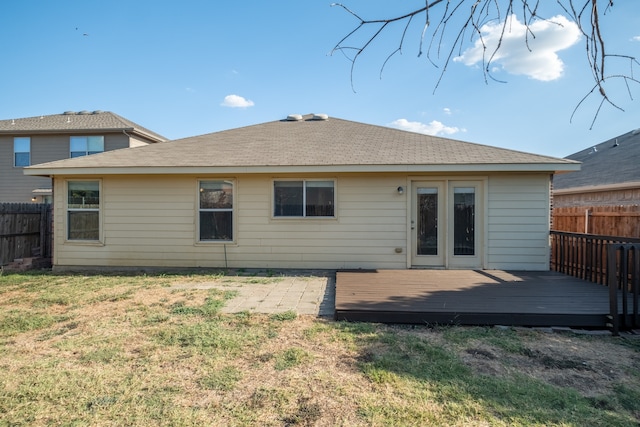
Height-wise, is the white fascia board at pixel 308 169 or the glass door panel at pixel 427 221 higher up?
the white fascia board at pixel 308 169

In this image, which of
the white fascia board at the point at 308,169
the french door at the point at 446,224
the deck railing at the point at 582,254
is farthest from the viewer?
the french door at the point at 446,224

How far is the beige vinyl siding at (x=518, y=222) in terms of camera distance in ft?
24.7

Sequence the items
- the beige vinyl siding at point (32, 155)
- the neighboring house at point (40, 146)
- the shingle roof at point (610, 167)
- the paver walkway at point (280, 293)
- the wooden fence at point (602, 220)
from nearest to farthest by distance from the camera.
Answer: the paver walkway at point (280, 293) < the wooden fence at point (602, 220) < the shingle roof at point (610, 167) < the neighboring house at point (40, 146) < the beige vinyl siding at point (32, 155)

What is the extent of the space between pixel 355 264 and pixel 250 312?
3503 millimetres

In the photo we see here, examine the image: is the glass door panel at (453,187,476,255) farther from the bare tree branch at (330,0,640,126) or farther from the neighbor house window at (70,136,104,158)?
the neighbor house window at (70,136,104,158)

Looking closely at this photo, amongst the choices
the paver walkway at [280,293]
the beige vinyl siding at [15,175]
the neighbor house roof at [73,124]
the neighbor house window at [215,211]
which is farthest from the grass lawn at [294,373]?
the beige vinyl siding at [15,175]

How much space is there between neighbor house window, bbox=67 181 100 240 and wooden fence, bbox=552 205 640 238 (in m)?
11.0

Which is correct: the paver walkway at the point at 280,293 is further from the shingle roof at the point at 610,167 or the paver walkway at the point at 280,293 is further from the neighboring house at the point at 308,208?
the shingle roof at the point at 610,167

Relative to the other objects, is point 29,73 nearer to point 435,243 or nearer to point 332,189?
point 332,189

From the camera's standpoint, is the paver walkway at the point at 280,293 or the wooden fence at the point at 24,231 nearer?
the paver walkway at the point at 280,293

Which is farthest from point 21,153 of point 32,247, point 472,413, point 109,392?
point 472,413

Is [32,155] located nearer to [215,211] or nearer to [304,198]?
[215,211]

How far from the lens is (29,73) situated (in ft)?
36.8

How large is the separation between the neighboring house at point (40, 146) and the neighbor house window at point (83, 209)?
806cm
